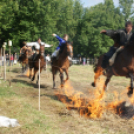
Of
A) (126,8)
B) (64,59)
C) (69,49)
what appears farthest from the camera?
(126,8)

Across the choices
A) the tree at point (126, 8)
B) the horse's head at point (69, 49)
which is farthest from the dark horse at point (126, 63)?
the tree at point (126, 8)

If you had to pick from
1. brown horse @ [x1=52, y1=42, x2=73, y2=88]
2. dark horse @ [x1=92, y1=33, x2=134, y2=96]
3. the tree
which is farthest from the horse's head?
the tree

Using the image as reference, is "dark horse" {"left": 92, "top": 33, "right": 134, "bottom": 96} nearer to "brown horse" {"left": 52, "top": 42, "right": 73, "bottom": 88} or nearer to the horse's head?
the horse's head

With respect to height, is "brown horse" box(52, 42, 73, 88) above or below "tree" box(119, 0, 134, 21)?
below

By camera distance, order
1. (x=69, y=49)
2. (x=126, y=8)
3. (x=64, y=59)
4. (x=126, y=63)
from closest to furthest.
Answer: (x=126, y=63) → (x=69, y=49) → (x=64, y=59) → (x=126, y=8)

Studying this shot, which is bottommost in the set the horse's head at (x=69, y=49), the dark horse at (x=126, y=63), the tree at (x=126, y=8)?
the dark horse at (x=126, y=63)

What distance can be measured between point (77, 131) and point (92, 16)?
37.4m

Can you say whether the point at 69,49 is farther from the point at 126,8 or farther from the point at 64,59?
the point at 126,8

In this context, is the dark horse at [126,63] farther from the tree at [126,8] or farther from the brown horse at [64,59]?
the tree at [126,8]

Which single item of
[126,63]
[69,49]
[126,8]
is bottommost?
[126,63]

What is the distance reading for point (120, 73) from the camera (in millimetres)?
7734

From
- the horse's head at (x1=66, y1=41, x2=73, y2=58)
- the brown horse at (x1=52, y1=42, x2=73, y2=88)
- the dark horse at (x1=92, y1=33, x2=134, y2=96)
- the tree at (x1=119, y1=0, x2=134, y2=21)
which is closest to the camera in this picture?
the dark horse at (x1=92, y1=33, x2=134, y2=96)

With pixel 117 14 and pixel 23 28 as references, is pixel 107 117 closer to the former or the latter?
pixel 23 28

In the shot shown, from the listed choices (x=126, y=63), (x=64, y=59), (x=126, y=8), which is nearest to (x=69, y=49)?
(x=64, y=59)
